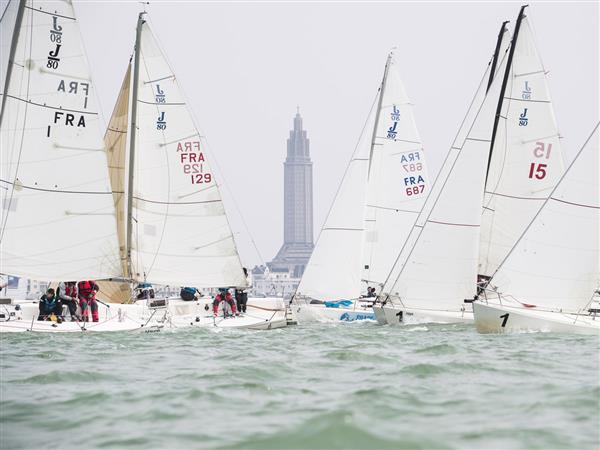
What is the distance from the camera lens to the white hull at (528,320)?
70.4ft

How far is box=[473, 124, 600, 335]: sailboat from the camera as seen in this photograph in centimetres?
2164

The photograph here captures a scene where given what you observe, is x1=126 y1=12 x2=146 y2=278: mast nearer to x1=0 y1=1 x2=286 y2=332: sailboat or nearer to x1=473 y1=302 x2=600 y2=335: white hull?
x1=0 y1=1 x2=286 y2=332: sailboat

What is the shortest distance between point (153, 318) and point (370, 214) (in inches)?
561

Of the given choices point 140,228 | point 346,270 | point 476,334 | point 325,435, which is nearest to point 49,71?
point 140,228

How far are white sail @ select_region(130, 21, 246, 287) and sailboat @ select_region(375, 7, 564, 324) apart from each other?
16.4 ft

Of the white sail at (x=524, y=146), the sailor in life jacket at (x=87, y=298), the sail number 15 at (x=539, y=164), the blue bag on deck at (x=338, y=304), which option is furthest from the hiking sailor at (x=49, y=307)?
the sail number 15 at (x=539, y=164)

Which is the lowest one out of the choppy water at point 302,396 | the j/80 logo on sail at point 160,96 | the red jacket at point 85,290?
the choppy water at point 302,396

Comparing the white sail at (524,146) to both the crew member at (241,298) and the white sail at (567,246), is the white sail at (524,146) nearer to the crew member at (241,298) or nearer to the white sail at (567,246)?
the white sail at (567,246)

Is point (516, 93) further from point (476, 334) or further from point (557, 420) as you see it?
point (557, 420)

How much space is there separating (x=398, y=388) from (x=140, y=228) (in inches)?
645

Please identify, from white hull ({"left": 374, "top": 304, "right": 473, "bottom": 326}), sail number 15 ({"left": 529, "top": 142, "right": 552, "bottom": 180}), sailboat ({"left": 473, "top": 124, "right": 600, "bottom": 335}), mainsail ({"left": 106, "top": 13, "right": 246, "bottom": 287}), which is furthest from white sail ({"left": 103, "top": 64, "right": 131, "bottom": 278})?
sail number 15 ({"left": 529, "top": 142, "right": 552, "bottom": 180})

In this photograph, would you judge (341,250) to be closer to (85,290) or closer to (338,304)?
(338,304)

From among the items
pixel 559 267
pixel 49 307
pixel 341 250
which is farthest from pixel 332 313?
pixel 49 307

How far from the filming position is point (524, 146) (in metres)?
30.0
